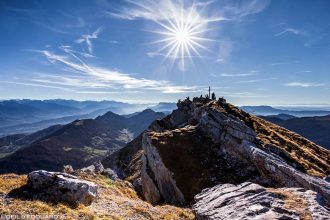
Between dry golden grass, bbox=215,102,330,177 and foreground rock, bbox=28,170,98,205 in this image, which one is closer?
foreground rock, bbox=28,170,98,205

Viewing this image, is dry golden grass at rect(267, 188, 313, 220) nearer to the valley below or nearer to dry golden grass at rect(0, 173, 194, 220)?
the valley below

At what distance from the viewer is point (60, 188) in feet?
83.0

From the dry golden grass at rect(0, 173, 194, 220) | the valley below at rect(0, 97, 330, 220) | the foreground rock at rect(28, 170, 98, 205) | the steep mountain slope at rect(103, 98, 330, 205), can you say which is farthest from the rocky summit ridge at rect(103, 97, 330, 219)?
the foreground rock at rect(28, 170, 98, 205)

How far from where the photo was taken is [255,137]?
50.4m

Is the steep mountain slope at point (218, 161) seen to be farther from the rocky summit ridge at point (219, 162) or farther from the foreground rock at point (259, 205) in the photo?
the foreground rock at point (259, 205)

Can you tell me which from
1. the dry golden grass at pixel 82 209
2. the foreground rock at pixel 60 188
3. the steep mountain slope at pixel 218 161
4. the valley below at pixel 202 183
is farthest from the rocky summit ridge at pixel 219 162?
the foreground rock at pixel 60 188

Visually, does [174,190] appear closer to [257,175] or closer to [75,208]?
[257,175]

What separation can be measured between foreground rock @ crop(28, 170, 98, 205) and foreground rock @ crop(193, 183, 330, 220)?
11181 millimetres

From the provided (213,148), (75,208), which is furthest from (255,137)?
(75,208)

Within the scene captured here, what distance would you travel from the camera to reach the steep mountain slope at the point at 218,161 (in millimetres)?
38406

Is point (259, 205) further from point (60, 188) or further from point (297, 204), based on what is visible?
point (60, 188)

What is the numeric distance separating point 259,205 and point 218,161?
26.8 metres

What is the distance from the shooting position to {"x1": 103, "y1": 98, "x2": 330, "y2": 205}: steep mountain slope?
126ft

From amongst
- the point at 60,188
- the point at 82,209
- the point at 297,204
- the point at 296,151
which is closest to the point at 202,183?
the point at 297,204
